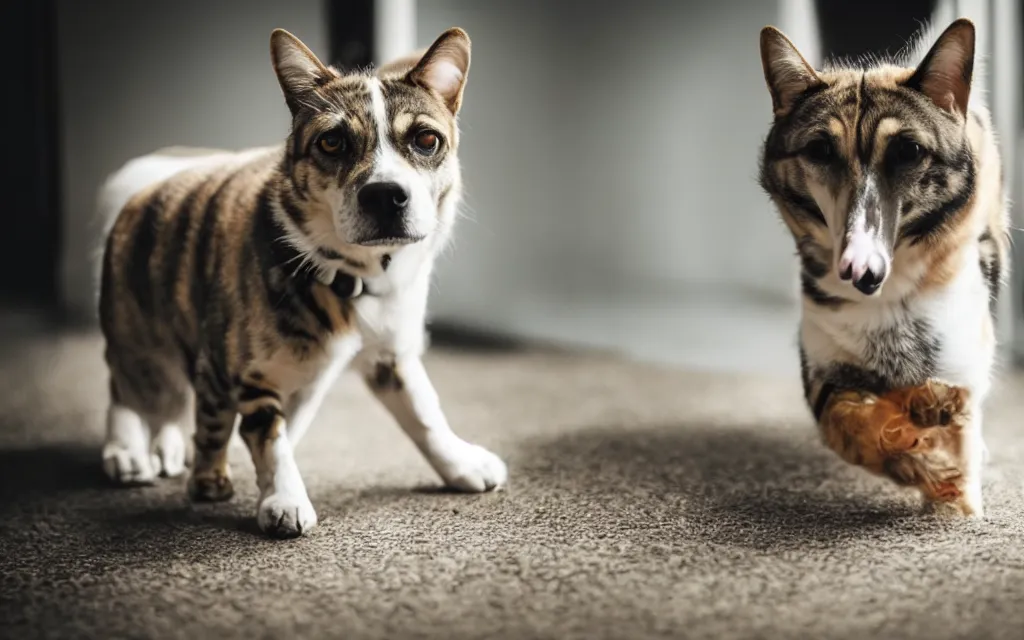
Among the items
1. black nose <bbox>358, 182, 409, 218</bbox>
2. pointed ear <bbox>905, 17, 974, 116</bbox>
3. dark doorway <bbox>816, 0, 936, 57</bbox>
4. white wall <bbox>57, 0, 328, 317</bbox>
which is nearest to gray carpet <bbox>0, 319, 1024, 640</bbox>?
black nose <bbox>358, 182, 409, 218</bbox>

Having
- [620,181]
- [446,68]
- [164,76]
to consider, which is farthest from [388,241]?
[164,76]

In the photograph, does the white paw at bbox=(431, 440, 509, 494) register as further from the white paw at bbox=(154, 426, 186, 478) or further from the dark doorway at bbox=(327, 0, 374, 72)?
the dark doorway at bbox=(327, 0, 374, 72)

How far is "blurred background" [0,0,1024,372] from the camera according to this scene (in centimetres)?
285

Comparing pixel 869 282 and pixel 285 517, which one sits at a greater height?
pixel 869 282

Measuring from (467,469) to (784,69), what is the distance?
729 mm

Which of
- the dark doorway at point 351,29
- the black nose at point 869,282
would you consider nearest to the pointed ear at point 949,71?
the black nose at point 869,282

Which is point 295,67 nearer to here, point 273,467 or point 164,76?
point 273,467

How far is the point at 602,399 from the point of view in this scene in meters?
2.38

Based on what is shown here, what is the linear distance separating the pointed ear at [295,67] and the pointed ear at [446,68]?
12cm

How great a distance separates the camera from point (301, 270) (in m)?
1.51

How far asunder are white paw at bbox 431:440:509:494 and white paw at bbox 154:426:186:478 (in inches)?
18.5

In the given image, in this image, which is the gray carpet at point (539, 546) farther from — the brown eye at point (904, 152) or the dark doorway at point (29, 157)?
the dark doorway at point (29, 157)

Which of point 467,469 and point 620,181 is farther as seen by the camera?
point 620,181

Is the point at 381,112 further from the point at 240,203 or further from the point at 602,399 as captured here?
the point at 602,399
